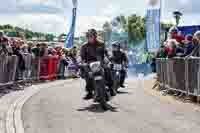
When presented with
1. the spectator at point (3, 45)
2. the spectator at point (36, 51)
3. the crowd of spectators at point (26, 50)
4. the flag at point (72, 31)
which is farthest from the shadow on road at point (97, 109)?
the flag at point (72, 31)

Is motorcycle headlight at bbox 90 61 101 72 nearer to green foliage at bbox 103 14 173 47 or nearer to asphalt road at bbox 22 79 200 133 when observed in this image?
asphalt road at bbox 22 79 200 133

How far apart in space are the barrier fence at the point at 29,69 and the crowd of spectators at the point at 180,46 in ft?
18.5

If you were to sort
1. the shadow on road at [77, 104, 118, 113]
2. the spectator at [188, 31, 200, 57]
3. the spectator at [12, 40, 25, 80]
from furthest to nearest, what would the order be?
the spectator at [12, 40, 25, 80] → the spectator at [188, 31, 200, 57] → the shadow on road at [77, 104, 118, 113]

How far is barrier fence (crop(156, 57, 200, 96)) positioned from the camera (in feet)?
48.3

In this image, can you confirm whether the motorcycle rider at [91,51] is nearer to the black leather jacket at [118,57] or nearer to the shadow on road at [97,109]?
the shadow on road at [97,109]

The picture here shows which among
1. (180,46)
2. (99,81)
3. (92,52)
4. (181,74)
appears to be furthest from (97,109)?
(180,46)

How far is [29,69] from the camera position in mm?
23016

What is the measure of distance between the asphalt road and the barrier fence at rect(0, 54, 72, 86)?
379 cm

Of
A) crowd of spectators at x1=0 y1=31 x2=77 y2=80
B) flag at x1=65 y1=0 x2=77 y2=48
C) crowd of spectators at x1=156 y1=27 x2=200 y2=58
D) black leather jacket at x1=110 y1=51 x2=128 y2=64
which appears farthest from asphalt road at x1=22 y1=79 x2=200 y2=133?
flag at x1=65 y1=0 x2=77 y2=48

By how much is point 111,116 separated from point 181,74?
16.9 feet

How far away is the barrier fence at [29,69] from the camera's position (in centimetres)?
1908

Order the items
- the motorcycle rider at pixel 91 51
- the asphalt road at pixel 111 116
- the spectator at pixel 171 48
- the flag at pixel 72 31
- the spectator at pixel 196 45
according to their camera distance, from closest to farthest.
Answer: the asphalt road at pixel 111 116
the motorcycle rider at pixel 91 51
the spectator at pixel 196 45
the spectator at pixel 171 48
the flag at pixel 72 31

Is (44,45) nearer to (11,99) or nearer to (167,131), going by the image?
(11,99)

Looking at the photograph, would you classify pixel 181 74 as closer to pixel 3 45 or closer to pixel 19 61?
pixel 3 45
